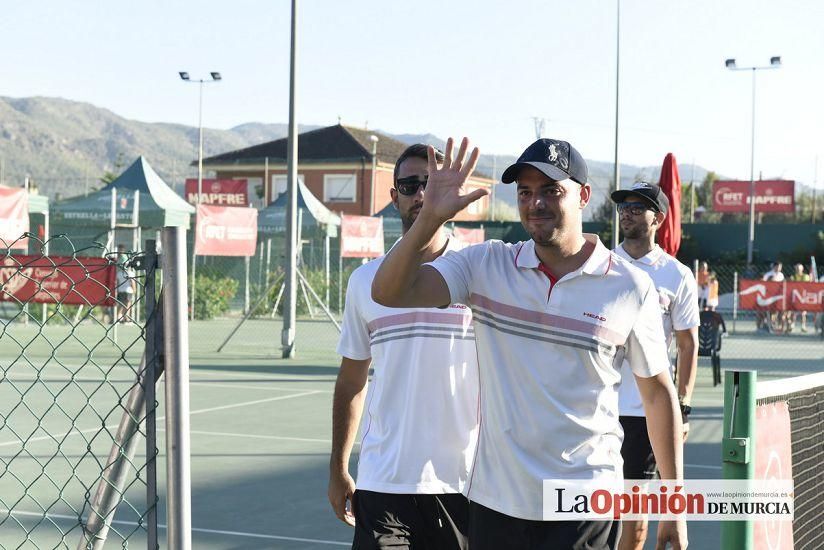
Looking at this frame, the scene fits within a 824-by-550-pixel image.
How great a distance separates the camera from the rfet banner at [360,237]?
25.9 meters

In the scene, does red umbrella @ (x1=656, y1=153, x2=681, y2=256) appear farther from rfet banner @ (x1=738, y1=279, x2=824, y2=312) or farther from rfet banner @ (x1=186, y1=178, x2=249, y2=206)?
rfet banner @ (x1=186, y1=178, x2=249, y2=206)

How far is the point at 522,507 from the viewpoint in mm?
3615

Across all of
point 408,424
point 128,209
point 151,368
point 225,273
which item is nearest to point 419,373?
point 408,424

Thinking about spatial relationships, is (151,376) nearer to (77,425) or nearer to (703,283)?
(77,425)

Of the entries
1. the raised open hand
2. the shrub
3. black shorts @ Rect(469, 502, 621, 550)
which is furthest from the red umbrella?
the shrub

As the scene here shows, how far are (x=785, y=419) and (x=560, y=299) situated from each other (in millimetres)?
1342

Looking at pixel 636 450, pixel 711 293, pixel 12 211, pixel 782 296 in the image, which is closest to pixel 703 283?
pixel 711 293

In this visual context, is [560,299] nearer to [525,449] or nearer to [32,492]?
[525,449]

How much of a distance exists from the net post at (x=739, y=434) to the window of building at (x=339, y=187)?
61.8m

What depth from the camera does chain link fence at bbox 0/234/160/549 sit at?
11.4 ft

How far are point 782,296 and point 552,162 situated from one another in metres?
23.6

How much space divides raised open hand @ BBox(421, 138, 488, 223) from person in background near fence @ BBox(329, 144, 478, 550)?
0.77 meters

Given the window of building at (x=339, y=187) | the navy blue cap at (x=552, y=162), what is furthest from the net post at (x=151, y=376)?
the window of building at (x=339, y=187)

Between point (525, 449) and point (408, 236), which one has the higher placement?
point (408, 236)
